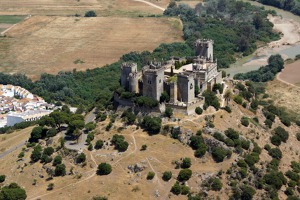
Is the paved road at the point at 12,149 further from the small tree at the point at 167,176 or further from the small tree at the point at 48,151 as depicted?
the small tree at the point at 167,176

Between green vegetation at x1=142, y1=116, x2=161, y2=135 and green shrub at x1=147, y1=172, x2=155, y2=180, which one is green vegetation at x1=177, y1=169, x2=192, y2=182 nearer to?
green shrub at x1=147, y1=172, x2=155, y2=180

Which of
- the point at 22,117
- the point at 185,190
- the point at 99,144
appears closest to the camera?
the point at 185,190

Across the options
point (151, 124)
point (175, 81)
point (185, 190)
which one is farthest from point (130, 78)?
point (185, 190)

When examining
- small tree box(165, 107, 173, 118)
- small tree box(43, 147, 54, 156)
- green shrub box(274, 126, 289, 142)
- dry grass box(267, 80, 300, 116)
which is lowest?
dry grass box(267, 80, 300, 116)

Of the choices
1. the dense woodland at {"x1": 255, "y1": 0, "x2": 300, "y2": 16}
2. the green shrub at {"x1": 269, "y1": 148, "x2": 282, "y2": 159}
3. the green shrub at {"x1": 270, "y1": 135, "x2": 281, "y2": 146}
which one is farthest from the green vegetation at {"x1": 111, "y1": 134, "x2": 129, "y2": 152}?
the dense woodland at {"x1": 255, "y1": 0, "x2": 300, "y2": 16}

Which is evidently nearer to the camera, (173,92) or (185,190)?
(185,190)

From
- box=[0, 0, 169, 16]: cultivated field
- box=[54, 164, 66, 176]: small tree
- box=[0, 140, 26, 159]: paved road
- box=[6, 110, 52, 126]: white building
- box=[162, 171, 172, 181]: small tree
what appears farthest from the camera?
box=[0, 0, 169, 16]: cultivated field

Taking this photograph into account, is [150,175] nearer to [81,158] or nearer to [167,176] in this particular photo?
[167,176]
